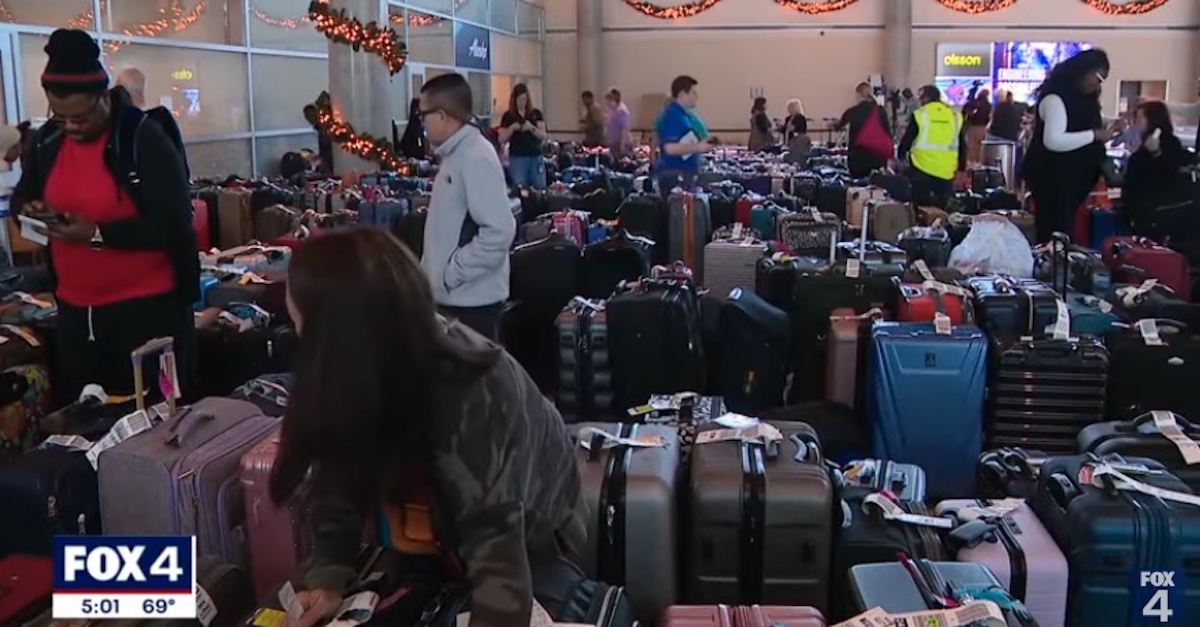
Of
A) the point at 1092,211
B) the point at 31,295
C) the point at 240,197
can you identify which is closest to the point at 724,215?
the point at 1092,211

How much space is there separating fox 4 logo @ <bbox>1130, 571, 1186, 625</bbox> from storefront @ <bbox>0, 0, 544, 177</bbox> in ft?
25.6

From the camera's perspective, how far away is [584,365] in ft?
15.9

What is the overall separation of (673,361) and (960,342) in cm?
116

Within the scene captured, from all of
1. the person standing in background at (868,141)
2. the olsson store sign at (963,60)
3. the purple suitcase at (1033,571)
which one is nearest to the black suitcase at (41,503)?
the purple suitcase at (1033,571)

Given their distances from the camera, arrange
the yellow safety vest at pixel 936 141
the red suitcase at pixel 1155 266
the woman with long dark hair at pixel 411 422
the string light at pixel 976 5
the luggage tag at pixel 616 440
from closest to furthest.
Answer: the woman with long dark hair at pixel 411 422
the luggage tag at pixel 616 440
the red suitcase at pixel 1155 266
the yellow safety vest at pixel 936 141
the string light at pixel 976 5

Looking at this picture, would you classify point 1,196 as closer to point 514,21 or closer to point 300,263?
point 300,263

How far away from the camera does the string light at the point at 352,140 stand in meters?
11.1

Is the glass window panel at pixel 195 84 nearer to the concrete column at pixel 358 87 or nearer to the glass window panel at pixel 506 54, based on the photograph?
the concrete column at pixel 358 87

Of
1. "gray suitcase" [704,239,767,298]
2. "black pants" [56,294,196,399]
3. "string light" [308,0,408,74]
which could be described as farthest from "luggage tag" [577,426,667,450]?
"string light" [308,0,408,74]

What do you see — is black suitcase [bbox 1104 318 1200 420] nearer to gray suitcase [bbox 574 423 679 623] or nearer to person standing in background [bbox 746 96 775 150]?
gray suitcase [bbox 574 423 679 623]

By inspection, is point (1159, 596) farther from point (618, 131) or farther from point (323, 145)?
point (618, 131)

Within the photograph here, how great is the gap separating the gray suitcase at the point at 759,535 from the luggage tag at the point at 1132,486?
2.14 feet

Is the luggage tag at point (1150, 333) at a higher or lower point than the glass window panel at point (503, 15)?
lower

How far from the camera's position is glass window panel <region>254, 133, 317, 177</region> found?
12.1 m
